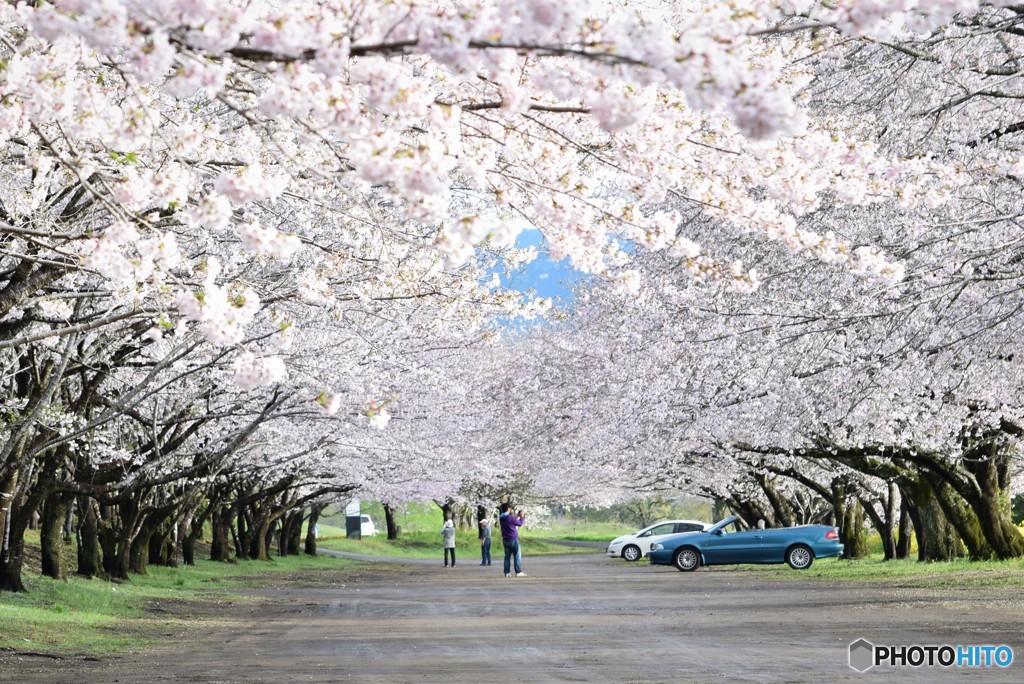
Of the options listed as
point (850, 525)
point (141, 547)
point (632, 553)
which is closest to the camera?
point (141, 547)

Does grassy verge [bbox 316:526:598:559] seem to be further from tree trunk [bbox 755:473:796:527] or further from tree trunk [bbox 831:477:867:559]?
tree trunk [bbox 831:477:867:559]

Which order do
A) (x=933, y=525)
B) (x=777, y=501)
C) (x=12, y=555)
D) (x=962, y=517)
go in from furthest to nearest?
1. (x=777, y=501)
2. (x=933, y=525)
3. (x=962, y=517)
4. (x=12, y=555)

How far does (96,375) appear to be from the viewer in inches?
721

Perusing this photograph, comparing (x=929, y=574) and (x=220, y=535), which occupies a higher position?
(x=220, y=535)

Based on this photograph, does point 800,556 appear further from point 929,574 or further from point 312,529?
point 312,529

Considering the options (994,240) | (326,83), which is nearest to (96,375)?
(994,240)

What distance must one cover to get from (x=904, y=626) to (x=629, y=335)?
7831 millimetres

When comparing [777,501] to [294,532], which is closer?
[777,501]

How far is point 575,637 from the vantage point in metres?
14.1

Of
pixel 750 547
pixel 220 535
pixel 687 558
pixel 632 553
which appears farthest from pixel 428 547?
pixel 750 547

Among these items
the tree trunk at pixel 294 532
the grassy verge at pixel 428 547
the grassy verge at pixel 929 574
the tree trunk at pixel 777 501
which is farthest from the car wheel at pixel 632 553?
the tree trunk at pixel 294 532

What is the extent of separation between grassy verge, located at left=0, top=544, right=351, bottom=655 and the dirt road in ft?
2.84

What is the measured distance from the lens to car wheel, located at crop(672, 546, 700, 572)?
1412 inches

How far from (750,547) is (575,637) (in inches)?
854
